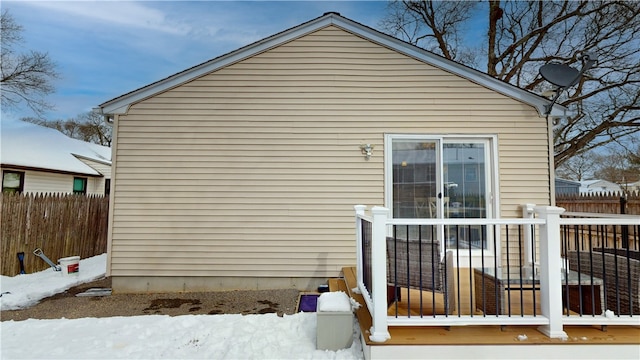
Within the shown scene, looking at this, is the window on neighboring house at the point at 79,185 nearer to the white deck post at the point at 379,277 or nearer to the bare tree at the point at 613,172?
the white deck post at the point at 379,277

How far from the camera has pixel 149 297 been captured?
467 centimetres

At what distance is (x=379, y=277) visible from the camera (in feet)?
8.46

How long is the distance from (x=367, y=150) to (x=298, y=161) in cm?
107

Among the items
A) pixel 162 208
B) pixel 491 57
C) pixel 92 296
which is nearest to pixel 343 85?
pixel 162 208

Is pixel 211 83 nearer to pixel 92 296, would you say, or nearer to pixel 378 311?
pixel 92 296

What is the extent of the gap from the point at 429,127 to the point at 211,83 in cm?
349

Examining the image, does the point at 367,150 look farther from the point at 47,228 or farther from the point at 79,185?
the point at 79,185

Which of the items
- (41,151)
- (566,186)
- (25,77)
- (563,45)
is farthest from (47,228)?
(566,186)

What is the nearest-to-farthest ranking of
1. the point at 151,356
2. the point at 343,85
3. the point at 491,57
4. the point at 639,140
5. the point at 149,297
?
1. the point at 151,356
2. the point at 149,297
3. the point at 343,85
4. the point at 639,140
5. the point at 491,57

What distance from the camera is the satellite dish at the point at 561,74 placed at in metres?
4.59

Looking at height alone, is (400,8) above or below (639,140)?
above

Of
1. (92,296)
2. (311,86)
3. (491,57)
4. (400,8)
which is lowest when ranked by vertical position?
(92,296)

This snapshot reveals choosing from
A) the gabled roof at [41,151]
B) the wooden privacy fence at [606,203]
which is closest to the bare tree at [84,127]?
the gabled roof at [41,151]

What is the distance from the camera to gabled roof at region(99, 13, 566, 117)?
193 inches
